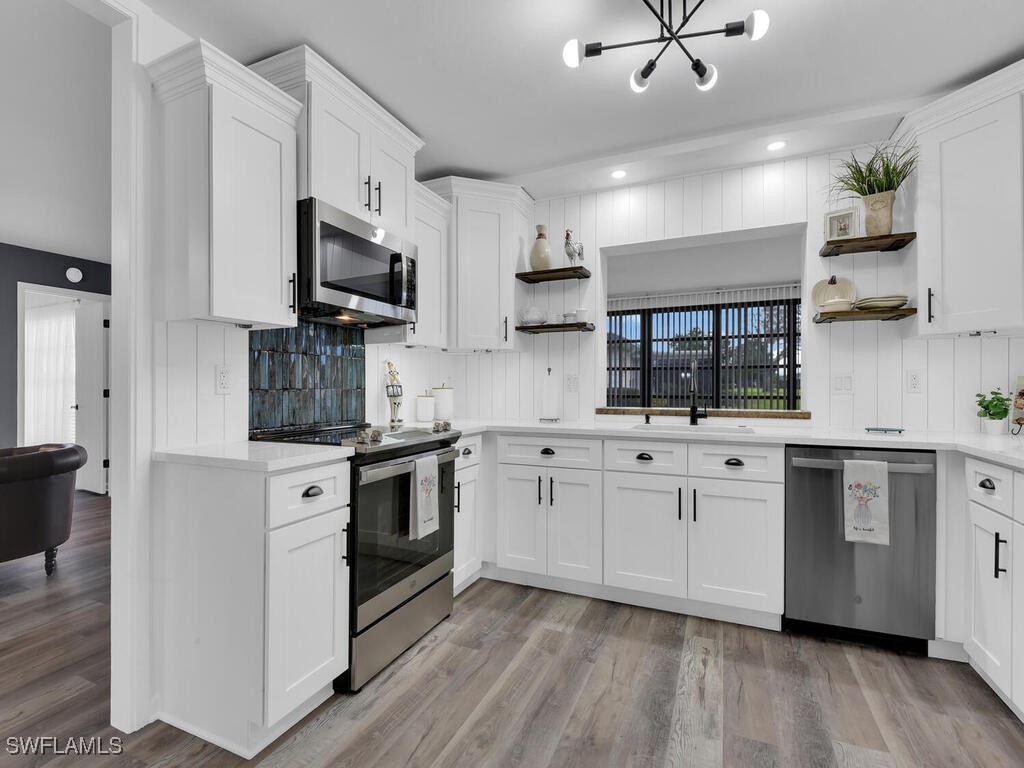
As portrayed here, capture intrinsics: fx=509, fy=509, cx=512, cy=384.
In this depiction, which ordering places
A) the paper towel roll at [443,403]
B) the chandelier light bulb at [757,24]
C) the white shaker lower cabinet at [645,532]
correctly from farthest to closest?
1. the paper towel roll at [443,403]
2. the white shaker lower cabinet at [645,532]
3. the chandelier light bulb at [757,24]

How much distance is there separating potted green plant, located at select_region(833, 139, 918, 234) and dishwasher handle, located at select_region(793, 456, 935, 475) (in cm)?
118

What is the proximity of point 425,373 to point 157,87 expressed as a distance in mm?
2075

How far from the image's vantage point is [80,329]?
5555 millimetres

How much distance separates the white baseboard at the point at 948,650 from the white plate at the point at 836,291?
1641 mm

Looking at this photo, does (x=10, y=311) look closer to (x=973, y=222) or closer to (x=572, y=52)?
(x=572, y=52)

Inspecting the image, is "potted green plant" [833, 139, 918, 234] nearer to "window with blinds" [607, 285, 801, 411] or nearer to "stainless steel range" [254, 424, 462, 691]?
"stainless steel range" [254, 424, 462, 691]

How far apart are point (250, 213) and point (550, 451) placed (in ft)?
6.13

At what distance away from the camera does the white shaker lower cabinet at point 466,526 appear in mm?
2752

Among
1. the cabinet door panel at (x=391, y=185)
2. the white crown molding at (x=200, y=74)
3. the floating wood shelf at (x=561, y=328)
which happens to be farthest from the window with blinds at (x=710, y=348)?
the white crown molding at (x=200, y=74)

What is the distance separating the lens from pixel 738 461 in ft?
8.20

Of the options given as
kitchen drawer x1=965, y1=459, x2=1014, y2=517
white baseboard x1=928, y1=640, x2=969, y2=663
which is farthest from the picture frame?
white baseboard x1=928, y1=640, x2=969, y2=663

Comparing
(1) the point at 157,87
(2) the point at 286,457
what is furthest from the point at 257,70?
(2) the point at 286,457

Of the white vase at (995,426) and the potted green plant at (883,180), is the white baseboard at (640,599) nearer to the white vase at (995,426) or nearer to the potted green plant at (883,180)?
the white vase at (995,426)

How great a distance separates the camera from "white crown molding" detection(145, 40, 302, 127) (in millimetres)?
1670
